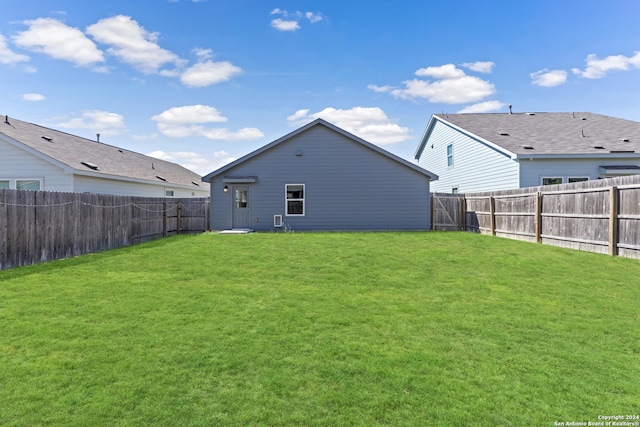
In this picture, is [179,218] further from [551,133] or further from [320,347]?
[551,133]

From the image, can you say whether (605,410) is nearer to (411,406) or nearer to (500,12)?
Answer: (411,406)

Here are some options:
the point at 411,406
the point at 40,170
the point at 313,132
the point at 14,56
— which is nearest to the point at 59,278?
the point at 411,406

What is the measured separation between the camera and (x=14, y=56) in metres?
15.9

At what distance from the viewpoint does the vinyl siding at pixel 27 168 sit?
602 inches

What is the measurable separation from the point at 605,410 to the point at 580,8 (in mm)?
17487

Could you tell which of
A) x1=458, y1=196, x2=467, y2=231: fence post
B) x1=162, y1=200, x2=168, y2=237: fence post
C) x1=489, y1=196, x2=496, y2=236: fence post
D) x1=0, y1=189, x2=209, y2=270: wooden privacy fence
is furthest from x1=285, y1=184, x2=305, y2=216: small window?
x1=489, y1=196, x2=496, y2=236: fence post

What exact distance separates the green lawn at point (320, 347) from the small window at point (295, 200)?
34.9 feet

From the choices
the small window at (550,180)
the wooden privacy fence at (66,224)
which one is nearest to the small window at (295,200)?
the wooden privacy fence at (66,224)

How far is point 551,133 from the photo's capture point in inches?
741

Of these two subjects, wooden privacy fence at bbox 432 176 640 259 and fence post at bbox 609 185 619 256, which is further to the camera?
fence post at bbox 609 185 619 256

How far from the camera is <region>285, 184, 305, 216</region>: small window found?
1812 centimetres

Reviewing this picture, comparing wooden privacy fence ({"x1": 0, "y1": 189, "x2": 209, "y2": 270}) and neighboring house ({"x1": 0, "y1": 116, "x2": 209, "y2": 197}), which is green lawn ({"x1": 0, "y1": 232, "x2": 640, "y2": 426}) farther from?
neighboring house ({"x1": 0, "y1": 116, "x2": 209, "y2": 197})

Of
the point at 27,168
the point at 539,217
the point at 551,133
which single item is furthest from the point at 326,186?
the point at 27,168

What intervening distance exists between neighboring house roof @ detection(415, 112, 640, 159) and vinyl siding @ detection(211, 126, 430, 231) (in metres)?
4.45
